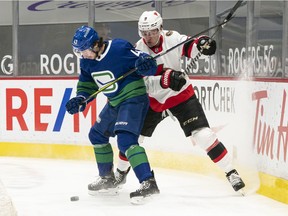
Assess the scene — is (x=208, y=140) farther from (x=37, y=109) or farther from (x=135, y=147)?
(x=37, y=109)

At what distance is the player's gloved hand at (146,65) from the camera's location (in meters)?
4.75

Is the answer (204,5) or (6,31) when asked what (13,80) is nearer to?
(6,31)

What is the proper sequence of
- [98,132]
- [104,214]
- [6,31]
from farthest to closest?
[6,31], [98,132], [104,214]

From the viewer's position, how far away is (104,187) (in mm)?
5230

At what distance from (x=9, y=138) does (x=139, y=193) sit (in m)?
3.19

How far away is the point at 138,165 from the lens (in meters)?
4.75

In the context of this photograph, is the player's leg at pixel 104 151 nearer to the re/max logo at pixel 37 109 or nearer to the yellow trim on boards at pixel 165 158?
the yellow trim on boards at pixel 165 158

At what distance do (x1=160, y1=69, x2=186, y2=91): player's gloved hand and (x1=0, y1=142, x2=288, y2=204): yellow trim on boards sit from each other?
81 cm

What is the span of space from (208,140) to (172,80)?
0.46 metres

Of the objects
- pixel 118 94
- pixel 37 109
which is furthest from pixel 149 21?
pixel 37 109

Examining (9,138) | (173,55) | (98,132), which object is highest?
(173,55)

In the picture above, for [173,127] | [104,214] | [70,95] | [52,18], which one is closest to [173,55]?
[104,214]

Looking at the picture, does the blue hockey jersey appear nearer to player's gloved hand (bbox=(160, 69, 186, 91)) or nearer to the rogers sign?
player's gloved hand (bbox=(160, 69, 186, 91))

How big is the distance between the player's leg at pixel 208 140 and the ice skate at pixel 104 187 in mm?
582
